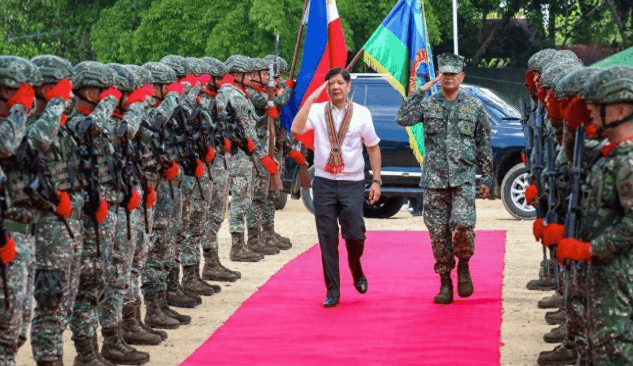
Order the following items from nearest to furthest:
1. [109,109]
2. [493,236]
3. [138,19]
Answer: [109,109] < [493,236] < [138,19]

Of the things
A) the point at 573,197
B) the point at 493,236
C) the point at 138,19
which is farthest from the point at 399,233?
the point at 138,19

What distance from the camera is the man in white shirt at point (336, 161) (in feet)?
37.0

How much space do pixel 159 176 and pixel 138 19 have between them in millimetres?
19087

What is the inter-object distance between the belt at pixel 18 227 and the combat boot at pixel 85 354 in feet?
4.98

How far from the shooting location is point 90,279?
27.7 ft

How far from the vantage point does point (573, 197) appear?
22.3 feet

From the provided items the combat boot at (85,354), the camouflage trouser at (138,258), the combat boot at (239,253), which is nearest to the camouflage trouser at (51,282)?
the combat boot at (85,354)

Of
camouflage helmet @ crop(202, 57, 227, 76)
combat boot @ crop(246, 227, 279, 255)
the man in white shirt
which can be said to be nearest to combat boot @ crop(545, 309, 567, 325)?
the man in white shirt

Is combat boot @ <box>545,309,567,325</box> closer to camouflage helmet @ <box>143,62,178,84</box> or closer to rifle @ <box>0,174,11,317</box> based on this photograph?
camouflage helmet @ <box>143,62,178,84</box>

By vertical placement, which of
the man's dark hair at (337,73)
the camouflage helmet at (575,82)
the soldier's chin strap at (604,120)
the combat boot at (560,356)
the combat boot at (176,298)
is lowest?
the combat boot at (176,298)

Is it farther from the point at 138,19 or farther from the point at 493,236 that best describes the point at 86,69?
the point at 138,19

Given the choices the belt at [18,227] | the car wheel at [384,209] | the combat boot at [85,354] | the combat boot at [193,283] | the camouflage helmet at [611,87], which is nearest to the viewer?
the camouflage helmet at [611,87]

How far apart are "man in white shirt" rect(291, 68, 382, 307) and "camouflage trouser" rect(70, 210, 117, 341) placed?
10.3ft

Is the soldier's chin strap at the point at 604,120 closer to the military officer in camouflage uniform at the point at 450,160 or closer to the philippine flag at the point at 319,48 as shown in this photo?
the military officer in camouflage uniform at the point at 450,160
